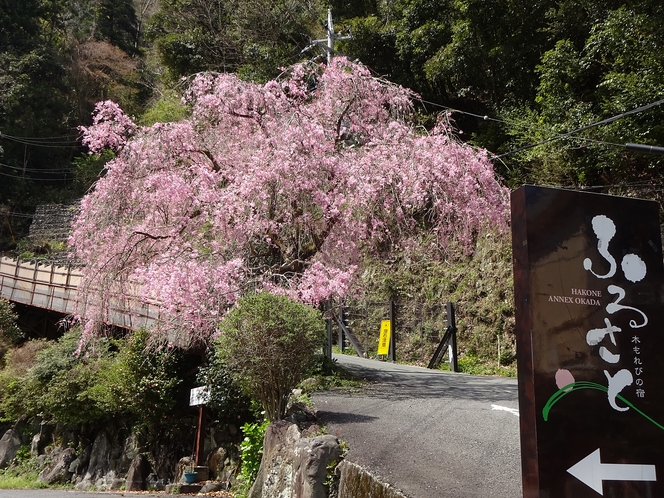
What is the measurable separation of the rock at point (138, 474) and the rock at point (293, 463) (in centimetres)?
658

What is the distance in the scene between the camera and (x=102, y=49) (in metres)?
37.2

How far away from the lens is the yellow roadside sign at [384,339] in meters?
17.8

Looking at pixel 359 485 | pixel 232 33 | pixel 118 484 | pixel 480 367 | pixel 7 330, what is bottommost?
pixel 118 484

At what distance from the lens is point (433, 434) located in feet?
22.8

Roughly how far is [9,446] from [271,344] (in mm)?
12992

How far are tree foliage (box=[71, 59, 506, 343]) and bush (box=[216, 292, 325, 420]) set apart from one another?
218 cm

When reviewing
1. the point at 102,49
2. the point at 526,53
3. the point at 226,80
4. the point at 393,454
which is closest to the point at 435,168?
the point at 226,80

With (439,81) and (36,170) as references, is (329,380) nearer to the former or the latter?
(439,81)

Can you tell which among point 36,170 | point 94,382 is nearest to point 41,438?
point 94,382

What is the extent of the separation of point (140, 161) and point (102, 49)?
30009 mm

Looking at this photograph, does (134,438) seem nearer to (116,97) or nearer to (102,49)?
(116,97)

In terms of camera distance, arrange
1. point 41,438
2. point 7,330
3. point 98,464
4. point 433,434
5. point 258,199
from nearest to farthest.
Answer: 1. point 433,434
2. point 258,199
3. point 98,464
4. point 41,438
5. point 7,330

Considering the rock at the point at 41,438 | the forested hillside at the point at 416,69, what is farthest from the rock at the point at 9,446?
the forested hillside at the point at 416,69

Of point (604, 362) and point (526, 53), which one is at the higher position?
point (526, 53)
